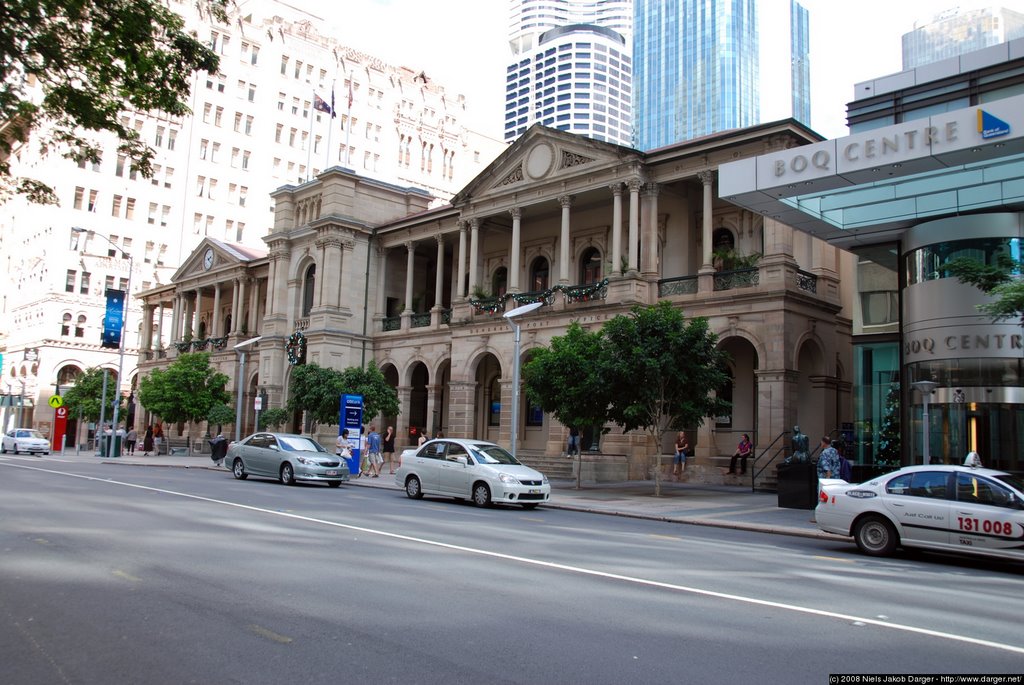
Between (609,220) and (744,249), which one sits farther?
(609,220)

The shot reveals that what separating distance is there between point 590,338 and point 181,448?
35793 mm

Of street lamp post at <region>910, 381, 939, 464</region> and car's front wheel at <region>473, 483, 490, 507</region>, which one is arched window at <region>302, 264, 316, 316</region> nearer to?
car's front wheel at <region>473, 483, 490, 507</region>

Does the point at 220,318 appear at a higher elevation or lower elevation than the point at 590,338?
higher

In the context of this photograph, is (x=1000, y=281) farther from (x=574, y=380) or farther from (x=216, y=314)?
(x=216, y=314)

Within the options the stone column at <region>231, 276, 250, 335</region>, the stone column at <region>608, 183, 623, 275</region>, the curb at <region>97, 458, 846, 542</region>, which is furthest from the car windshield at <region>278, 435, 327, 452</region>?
the stone column at <region>231, 276, 250, 335</region>

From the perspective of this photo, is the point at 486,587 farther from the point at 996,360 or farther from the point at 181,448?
the point at 181,448

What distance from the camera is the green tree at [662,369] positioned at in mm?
22078

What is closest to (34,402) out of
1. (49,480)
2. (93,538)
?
(49,480)

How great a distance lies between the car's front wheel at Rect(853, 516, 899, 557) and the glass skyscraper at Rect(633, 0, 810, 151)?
13774 cm

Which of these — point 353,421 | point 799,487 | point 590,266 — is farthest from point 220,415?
point 799,487

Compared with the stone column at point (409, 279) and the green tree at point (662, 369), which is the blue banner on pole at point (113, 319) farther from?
the green tree at point (662, 369)

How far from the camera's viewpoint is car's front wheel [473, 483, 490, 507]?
60.6ft

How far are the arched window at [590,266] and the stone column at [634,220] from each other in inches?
214

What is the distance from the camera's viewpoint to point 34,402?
6931 centimetres
